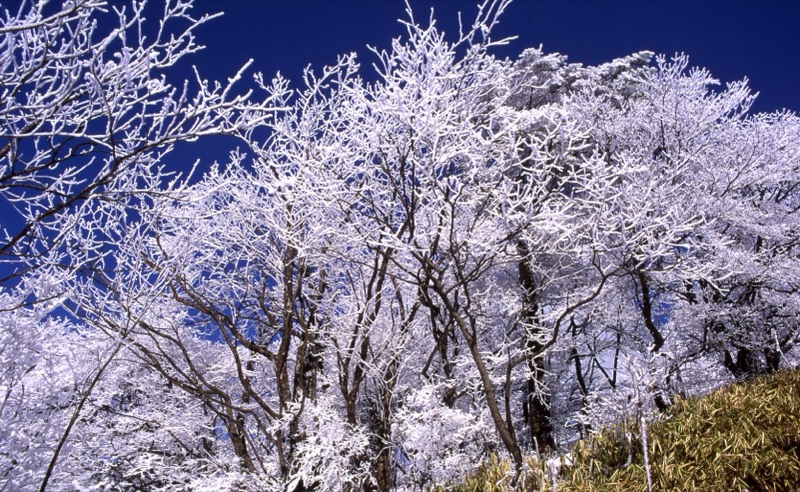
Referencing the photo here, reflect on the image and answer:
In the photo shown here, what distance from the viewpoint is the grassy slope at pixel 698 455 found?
4926 mm

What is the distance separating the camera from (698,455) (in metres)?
5.41

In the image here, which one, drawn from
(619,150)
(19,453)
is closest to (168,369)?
(19,453)

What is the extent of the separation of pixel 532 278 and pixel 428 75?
775 centimetres

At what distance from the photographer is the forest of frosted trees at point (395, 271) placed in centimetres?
617

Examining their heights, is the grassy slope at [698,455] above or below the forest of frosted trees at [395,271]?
below

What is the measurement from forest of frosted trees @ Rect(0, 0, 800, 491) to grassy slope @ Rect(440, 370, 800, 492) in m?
0.55

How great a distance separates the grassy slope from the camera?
493 centimetres

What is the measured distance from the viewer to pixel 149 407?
12367mm

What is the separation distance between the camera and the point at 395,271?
10.6m

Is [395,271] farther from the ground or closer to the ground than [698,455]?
farther from the ground

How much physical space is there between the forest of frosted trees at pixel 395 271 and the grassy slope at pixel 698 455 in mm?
553

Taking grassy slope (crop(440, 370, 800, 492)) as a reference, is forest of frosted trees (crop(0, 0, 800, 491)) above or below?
Answer: above

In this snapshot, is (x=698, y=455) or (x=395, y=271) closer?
(x=698, y=455)

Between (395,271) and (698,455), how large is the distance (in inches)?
248
